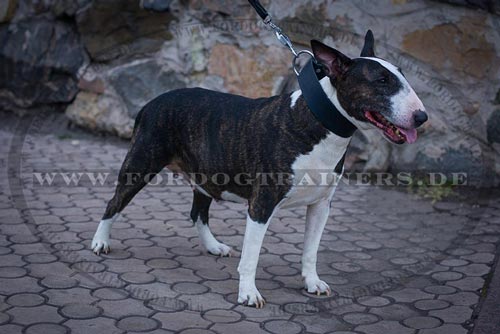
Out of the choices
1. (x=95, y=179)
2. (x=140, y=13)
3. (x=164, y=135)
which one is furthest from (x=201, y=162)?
(x=140, y=13)

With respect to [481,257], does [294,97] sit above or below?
above

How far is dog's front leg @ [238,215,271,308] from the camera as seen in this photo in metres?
4.00

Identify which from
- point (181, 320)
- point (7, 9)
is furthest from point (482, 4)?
point (7, 9)

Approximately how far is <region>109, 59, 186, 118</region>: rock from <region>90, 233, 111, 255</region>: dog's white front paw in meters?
2.90

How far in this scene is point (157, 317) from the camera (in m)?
3.80

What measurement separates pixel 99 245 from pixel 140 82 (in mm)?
3104

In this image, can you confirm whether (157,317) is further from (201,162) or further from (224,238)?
(224,238)

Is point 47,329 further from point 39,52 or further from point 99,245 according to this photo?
point 39,52

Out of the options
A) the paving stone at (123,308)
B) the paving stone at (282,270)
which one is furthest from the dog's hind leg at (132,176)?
the paving stone at (282,270)

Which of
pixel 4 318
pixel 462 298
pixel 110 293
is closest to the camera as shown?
pixel 4 318

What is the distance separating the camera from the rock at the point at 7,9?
784cm

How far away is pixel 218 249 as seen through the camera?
190 inches

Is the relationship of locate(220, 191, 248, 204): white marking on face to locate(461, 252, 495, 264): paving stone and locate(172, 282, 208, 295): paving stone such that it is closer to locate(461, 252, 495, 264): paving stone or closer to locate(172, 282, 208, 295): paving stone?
locate(172, 282, 208, 295): paving stone

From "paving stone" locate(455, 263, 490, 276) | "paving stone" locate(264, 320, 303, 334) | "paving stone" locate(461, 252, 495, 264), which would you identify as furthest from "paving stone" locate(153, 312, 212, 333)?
"paving stone" locate(461, 252, 495, 264)
